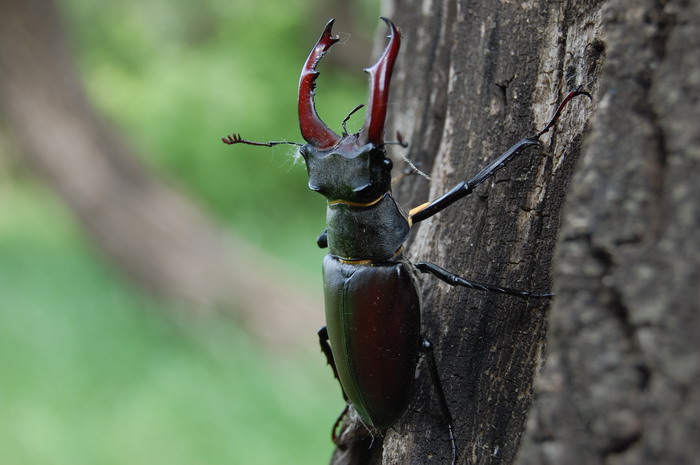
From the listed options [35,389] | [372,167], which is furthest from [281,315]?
[372,167]

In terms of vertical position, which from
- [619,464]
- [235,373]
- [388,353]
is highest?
[235,373]

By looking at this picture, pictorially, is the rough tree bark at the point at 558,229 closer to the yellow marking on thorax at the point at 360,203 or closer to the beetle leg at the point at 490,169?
the beetle leg at the point at 490,169

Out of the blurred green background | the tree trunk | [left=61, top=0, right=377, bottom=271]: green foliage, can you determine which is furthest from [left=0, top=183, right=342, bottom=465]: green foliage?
[left=61, top=0, right=377, bottom=271]: green foliage

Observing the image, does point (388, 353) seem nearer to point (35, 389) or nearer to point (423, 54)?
point (423, 54)

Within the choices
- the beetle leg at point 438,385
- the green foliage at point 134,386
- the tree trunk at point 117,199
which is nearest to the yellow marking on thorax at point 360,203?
the beetle leg at point 438,385

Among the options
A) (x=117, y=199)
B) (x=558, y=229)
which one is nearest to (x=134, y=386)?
(x=117, y=199)

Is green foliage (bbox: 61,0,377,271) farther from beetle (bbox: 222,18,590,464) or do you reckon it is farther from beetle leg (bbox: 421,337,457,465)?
beetle leg (bbox: 421,337,457,465)
